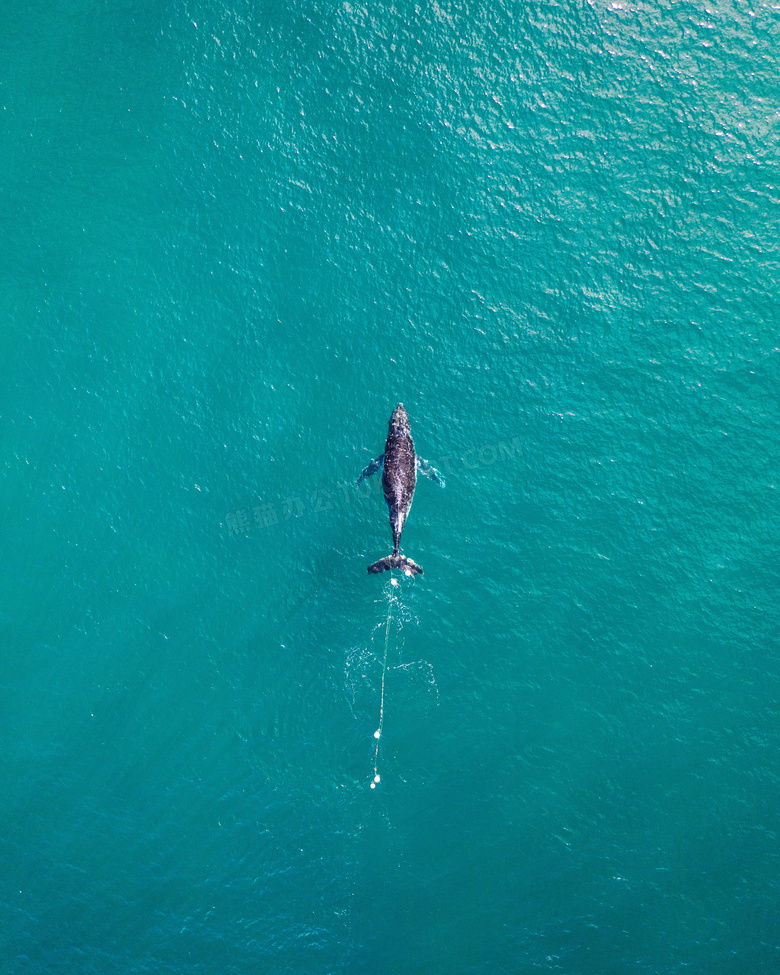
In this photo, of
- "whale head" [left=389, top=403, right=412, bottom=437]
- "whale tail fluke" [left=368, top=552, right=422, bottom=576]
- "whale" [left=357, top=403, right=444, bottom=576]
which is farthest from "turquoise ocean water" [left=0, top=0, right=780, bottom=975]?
"whale tail fluke" [left=368, top=552, right=422, bottom=576]

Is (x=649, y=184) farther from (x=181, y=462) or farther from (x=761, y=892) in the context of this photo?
(x=761, y=892)

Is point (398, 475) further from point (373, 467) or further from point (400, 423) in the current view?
point (400, 423)

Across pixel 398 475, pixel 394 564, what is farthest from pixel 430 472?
pixel 394 564

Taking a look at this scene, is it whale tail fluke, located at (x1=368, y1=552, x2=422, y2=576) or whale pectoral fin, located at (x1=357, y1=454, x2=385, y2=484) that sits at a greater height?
whale pectoral fin, located at (x1=357, y1=454, x2=385, y2=484)

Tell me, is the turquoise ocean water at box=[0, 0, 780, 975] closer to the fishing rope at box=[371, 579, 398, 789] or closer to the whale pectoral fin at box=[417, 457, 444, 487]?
the fishing rope at box=[371, 579, 398, 789]

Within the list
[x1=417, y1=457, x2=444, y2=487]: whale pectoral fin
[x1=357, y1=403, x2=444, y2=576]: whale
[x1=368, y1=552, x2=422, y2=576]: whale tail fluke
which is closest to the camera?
[x1=368, y1=552, x2=422, y2=576]: whale tail fluke

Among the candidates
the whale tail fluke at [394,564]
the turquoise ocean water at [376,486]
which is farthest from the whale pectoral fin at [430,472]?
the whale tail fluke at [394,564]

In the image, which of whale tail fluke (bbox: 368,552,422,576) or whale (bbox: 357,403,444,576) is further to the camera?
whale (bbox: 357,403,444,576)
